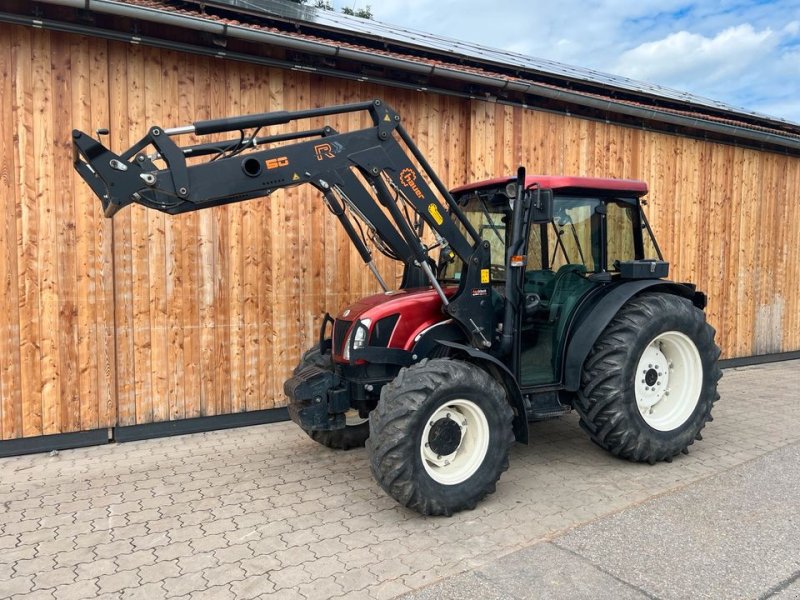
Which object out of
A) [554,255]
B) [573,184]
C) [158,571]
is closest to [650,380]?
[554,255]

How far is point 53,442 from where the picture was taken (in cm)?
512

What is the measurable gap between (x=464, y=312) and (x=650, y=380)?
177 cm

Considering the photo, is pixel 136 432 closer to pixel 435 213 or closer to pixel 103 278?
pixel 103 278

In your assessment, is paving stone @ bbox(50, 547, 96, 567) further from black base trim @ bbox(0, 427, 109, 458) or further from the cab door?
the cab door

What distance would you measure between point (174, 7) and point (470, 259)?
12.0 ft

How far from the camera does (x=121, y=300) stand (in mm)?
5312

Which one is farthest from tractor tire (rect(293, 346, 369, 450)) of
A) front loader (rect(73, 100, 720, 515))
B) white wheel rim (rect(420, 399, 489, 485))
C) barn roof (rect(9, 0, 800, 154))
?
barn roof (rect(9, 0, 800, 154))

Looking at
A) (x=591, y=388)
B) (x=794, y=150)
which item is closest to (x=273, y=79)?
(x=591, y=388)

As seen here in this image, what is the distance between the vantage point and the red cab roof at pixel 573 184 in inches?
171

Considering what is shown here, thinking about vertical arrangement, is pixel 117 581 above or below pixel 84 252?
below

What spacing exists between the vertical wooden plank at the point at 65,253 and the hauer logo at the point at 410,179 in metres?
3.08

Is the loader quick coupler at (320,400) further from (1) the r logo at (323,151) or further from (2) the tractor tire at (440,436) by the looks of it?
(1) the r logo at (323,151)

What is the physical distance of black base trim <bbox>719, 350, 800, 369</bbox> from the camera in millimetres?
9094

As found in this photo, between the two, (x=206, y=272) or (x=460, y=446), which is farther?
(x=206, y=272)
